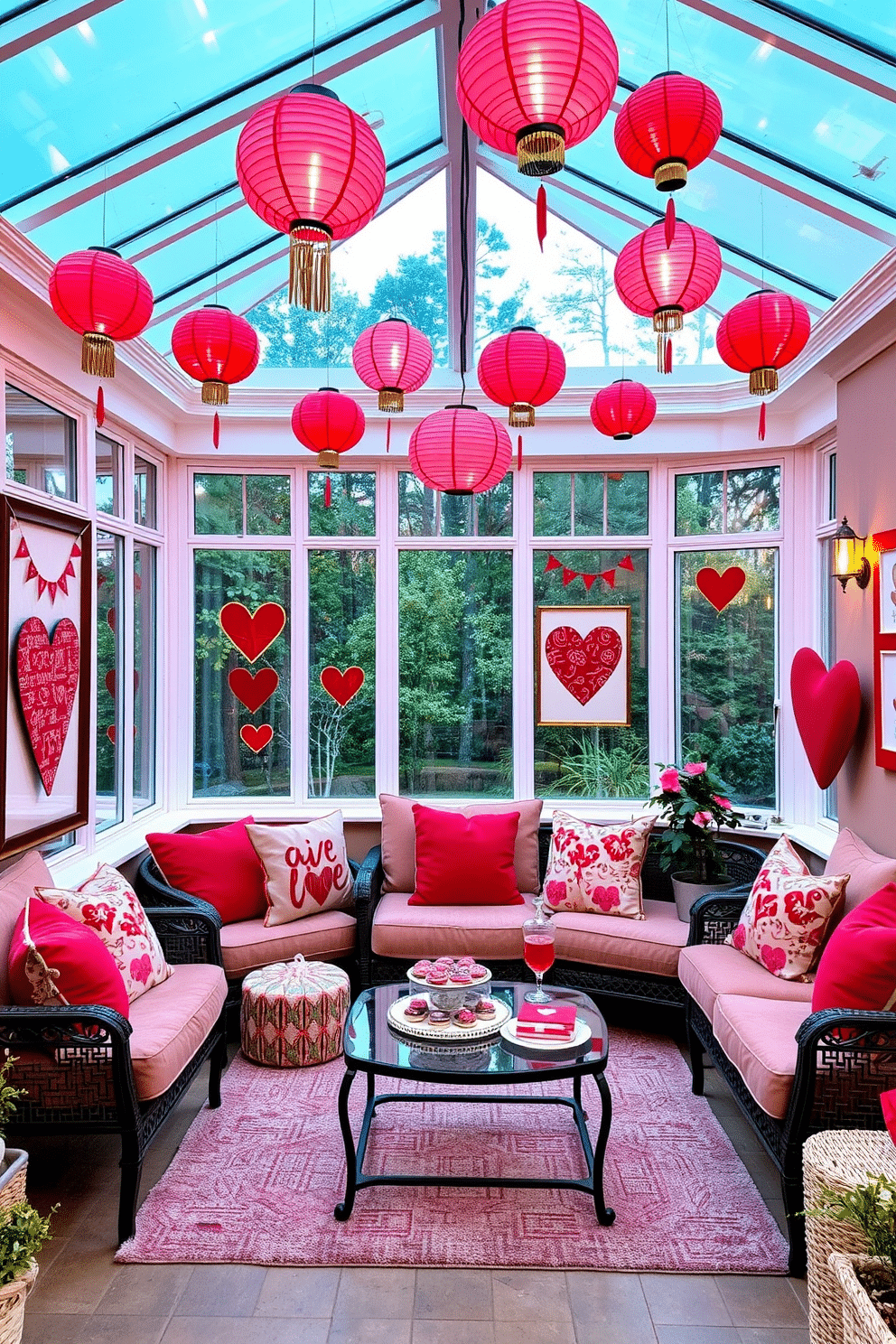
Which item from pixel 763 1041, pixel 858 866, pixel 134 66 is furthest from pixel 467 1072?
pixel 134 66

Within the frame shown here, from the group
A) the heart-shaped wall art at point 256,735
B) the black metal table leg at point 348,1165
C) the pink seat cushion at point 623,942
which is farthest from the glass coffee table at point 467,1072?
the heart-shaped wall art at point 256,735

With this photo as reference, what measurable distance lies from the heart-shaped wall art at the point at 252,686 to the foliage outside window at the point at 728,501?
235cm

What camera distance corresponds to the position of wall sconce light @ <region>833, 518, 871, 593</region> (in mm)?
3504

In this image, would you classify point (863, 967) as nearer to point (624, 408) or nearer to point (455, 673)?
point (624, 408)

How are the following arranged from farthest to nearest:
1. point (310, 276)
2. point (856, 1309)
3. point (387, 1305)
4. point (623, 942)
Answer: point (623, 942)
point (387, 1305)
point (310, 276)
point (856, 1309)

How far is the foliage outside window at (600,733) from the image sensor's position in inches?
193

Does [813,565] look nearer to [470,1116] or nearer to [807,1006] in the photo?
[807,1006]

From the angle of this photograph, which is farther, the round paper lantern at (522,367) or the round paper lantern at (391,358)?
the round paper lantern at (391,358)

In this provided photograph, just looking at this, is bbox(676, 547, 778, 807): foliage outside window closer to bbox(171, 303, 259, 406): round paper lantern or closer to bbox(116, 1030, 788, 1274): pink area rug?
bbox(116, 1030, 788, 1274): pink area rug

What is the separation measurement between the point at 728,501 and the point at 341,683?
228cm

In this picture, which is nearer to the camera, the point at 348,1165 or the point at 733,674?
the point at 348,1165

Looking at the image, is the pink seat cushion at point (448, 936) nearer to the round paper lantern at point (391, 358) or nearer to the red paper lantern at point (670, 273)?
the round paper lantern at point (391, 358)

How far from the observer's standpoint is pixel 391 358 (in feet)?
10.5

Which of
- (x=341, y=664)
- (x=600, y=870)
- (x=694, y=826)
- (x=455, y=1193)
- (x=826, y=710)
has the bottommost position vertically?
(x=455, y=1193)
